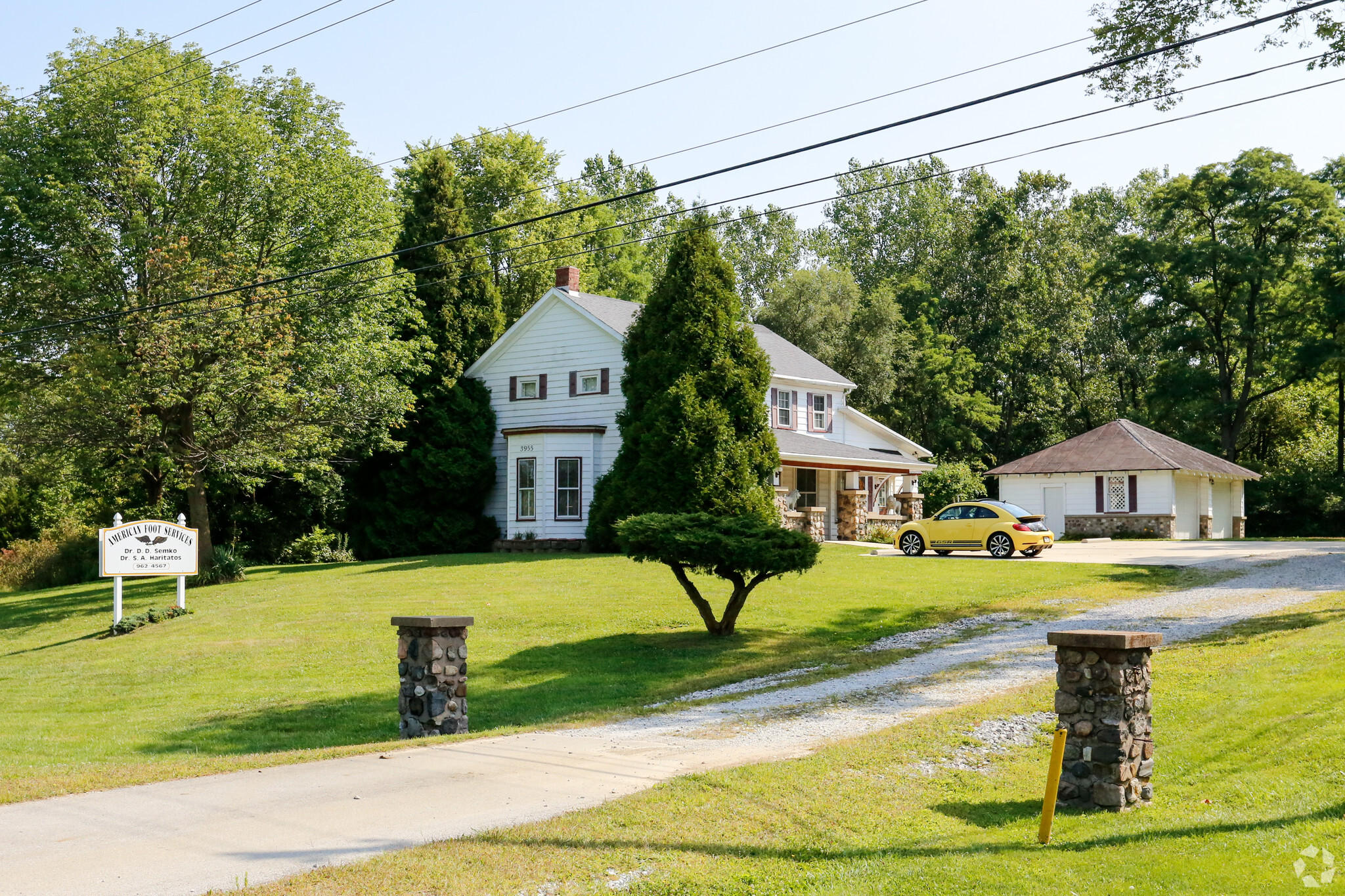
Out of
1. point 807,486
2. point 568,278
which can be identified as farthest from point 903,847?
point 807,486

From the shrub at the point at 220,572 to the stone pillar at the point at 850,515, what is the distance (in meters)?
19.3

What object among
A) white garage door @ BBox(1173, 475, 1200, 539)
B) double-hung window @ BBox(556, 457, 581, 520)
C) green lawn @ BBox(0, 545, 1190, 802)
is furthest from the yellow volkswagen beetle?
white garage door @ BBox(1173, 475, 1200, 539)

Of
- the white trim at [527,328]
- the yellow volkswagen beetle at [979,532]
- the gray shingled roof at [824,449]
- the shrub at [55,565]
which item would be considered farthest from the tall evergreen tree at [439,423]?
the yellow volkswagen beetle at [979,532]

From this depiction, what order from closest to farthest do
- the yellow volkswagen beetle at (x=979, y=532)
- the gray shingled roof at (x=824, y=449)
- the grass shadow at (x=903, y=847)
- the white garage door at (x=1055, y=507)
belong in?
the grass shadow at (x=903, y=847), the yellow volkswagen beetle at (x=979, y=532), the gray shingled roof at (x=824, y=449), the white garage door at (x=1055, y=507)

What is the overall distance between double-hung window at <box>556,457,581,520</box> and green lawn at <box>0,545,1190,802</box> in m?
4.64

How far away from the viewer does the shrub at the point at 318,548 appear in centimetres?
3722

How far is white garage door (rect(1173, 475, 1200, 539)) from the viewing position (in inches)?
1654

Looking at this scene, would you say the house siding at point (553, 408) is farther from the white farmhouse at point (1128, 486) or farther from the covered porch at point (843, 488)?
the white farmhouse at point (1128, 486)

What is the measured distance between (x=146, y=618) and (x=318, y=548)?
15.3 meters

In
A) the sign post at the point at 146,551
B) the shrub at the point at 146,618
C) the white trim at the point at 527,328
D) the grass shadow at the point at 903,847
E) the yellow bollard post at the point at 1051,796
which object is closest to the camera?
the grass shadow at the point at 903,847

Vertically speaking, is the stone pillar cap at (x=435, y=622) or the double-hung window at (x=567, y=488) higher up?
the double-hung window at (x=567, y=488)

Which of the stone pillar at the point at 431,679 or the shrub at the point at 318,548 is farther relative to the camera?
the shrub at the point at 318,548

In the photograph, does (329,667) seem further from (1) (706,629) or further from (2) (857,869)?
(2) (857,869)

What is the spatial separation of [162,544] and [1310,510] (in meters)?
43.8
